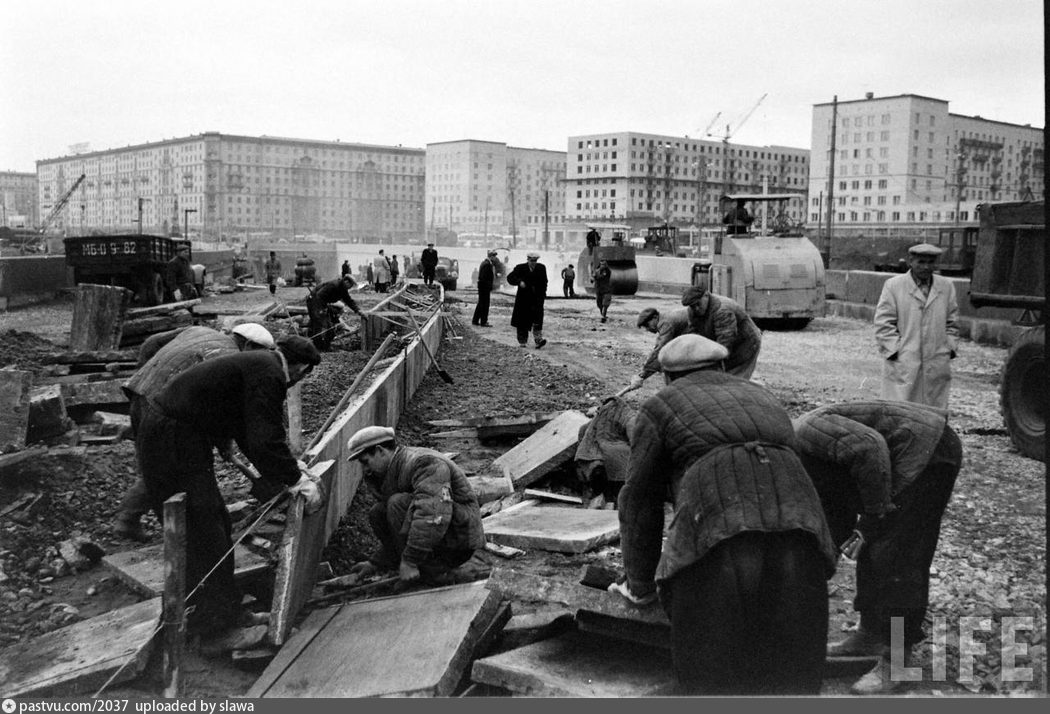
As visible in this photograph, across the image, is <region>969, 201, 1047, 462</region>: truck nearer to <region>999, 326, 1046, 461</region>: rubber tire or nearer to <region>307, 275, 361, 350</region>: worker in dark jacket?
<region>999, 326, 1046, 461</region>: rubber tire

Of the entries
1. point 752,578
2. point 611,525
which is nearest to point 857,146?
point 611,525

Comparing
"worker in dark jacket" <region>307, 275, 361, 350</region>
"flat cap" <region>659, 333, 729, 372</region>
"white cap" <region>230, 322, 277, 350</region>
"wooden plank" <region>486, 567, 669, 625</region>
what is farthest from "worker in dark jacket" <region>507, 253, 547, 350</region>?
"flat cap" <region>659, 333, 729, 372</region>

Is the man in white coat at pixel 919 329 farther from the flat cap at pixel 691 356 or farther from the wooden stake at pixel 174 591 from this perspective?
the wooden stake at pixel 174 591

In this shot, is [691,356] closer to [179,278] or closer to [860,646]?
[860,646]

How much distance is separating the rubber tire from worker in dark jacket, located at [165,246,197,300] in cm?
1743

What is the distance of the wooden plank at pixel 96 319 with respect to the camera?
39.2 ft

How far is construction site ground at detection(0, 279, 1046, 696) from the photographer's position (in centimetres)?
461

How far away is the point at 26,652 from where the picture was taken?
168 inches

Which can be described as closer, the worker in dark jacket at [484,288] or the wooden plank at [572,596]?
the wooden plank at [572,596]

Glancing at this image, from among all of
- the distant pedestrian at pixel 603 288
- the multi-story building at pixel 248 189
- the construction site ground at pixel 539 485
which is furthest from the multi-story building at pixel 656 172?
the construction site ground at pixel 539 485

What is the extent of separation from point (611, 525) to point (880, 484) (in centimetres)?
240

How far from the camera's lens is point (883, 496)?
3.72 metres

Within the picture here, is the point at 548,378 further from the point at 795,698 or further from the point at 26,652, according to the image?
the point at 795,698

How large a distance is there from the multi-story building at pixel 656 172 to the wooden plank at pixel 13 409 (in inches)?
2485
